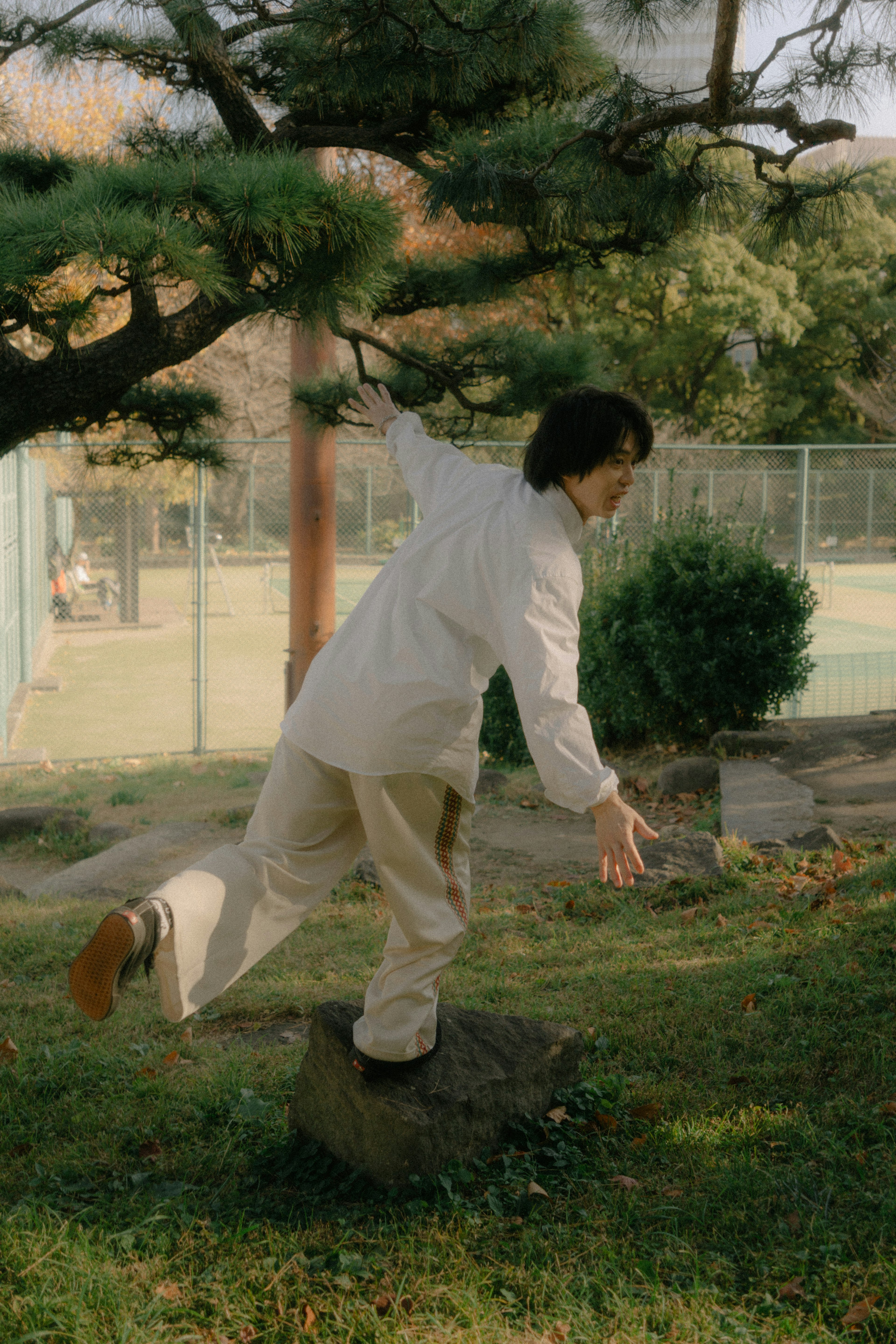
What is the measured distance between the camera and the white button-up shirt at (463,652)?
218cm

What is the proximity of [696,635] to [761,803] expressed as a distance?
4.75 feet

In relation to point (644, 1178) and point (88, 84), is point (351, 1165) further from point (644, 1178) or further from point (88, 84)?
point (88, 84)

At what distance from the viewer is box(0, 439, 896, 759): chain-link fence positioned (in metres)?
10.3

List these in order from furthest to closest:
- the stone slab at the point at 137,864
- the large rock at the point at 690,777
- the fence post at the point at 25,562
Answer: the fence post at the point at 25,562, the large rock at the point at 690,777, the stone slab at the point at 137,864

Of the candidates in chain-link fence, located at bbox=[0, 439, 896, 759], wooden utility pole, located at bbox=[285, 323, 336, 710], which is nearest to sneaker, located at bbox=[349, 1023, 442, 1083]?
chain-link fence, located at bbox=[0, 439, 896, 759]

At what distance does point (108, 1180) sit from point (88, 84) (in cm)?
1371

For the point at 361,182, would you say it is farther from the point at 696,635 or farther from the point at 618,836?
the point at 696,635

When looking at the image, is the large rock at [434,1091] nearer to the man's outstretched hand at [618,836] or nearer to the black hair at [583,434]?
the man's outstretched hand at [618,836]

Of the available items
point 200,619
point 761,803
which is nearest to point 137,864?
point 761,803

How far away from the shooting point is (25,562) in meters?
10.8

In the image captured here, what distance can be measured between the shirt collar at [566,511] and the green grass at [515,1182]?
1.41m

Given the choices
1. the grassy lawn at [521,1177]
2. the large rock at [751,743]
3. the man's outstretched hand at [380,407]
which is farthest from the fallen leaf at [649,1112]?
the large rock at [751,743]

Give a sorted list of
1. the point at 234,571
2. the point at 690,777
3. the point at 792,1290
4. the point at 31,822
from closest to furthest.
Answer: the point at 792,1290 < the point at 31,822 < the point at 690,777 < the point at 234,571

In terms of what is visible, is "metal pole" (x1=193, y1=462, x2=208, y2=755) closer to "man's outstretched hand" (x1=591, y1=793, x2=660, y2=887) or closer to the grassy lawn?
the grassy lawn
